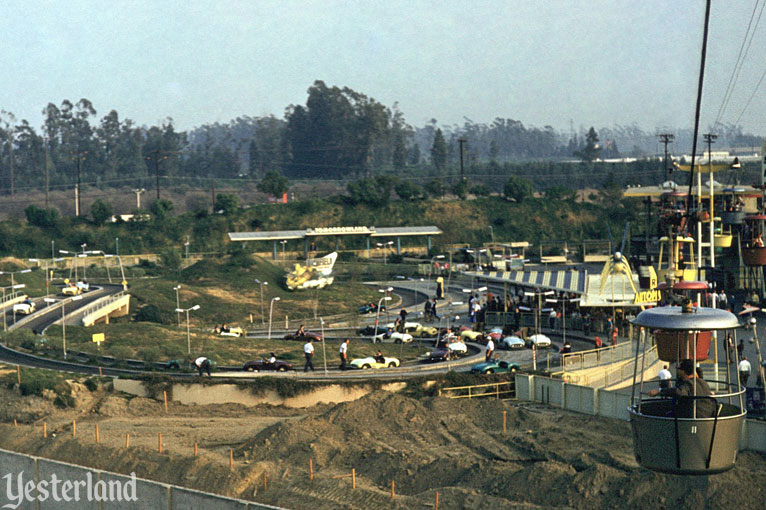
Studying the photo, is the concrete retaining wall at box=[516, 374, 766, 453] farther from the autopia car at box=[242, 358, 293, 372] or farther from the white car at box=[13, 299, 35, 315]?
the white car at box=[13, 299, 35, 315]

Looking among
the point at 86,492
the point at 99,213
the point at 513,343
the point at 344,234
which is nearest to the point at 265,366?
the point at 513,343

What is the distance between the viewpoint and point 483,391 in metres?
45.7

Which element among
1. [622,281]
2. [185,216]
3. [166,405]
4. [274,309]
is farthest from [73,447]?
[185,216]

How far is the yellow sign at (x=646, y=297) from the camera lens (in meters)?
60.2

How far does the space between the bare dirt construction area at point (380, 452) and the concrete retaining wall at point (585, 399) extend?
602mm

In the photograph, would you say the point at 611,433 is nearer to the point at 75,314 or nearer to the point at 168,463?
the point at 168,463

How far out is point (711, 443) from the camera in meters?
18.3

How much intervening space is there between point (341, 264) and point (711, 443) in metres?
98.0

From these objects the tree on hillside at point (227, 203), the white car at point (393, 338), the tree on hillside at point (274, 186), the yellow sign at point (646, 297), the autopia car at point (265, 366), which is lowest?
the white car at point (393, 338)

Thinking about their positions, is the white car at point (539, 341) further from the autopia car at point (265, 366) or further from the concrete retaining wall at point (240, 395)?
the concrete retaining wall at point (240, 395)

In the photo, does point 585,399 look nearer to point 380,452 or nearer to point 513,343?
point 380,452

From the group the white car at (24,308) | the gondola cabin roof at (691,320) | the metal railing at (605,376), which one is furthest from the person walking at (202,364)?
the gondola cabin roof at (691,320)

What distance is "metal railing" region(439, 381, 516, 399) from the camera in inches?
1789

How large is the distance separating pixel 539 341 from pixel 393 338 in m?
11.1
